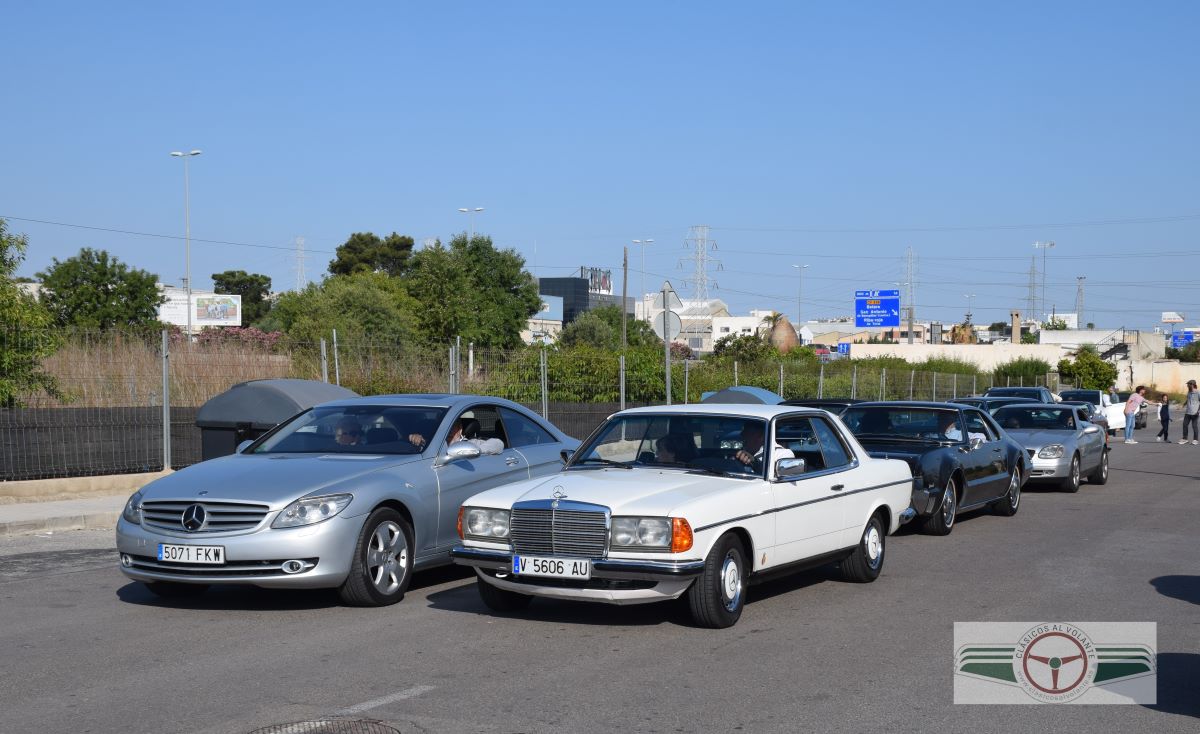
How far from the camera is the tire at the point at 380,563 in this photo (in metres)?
8.46

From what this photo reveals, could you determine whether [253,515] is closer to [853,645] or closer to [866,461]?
[853,645]

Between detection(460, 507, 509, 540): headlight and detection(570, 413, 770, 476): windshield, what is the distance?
1064mm

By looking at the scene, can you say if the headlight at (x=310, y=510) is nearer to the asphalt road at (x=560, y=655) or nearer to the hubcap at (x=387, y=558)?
the hubcap at (x=387, y=558)

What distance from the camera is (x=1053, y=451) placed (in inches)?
727

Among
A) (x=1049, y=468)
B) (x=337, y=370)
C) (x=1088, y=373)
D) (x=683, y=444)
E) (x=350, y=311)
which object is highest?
(x=350, y=311)

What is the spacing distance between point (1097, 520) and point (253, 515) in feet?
35.2

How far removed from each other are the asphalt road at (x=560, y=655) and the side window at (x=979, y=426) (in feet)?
13.5

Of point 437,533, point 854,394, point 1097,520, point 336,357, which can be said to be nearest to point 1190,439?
point 854,394

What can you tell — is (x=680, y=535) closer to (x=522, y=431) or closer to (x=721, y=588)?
(x=721, y=588)

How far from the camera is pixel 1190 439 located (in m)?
36.5

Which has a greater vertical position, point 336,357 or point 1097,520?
point 336,357

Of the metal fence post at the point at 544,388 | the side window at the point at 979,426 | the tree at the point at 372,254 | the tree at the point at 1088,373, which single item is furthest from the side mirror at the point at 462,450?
the tree at the point at 372,254

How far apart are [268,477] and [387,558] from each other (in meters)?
1.02

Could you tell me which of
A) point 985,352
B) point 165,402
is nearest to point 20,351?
point 165,402
